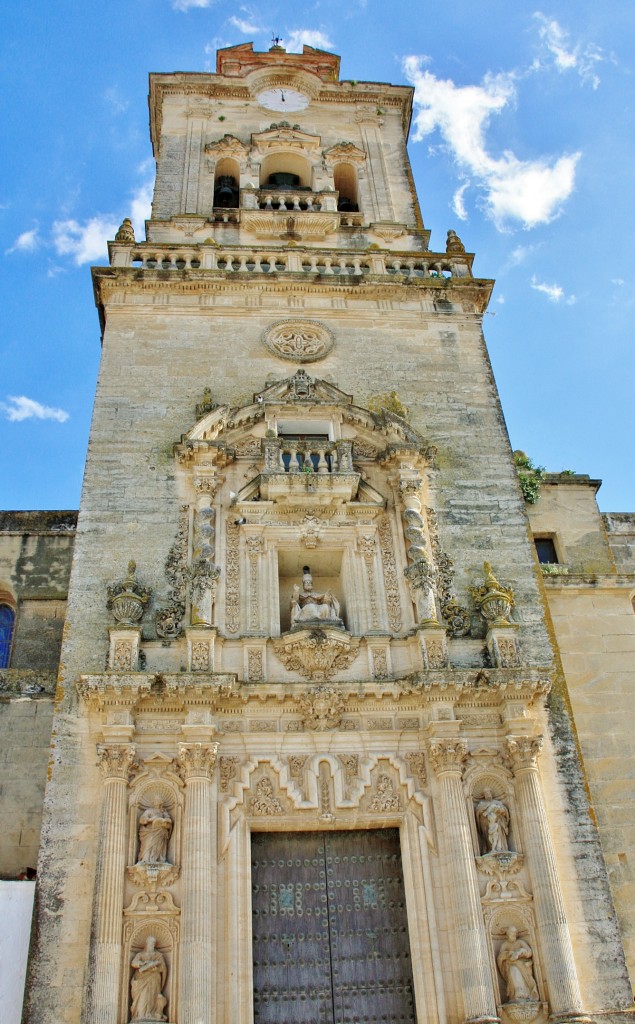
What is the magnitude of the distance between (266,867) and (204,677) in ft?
8.56

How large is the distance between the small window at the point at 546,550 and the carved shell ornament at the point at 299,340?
5.29 metres

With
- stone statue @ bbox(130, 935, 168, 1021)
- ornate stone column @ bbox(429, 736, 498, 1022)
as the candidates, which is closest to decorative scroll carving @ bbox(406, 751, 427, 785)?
ornate stone column @ bbox(429, 736, 498, 1022)

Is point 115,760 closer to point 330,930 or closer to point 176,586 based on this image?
point 176,586

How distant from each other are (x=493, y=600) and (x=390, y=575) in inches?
63.6

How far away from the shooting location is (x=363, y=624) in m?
13.5

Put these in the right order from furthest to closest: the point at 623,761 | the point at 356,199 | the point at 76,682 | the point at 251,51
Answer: the point at 251,51
the point at 356,199
the point at 623,761
the point at 76,682

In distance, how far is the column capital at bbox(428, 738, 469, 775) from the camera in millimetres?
12164

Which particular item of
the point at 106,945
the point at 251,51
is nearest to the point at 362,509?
the point at 106,945

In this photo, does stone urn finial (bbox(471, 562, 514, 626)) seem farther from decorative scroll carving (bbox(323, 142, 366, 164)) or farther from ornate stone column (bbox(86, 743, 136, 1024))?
decorative scroll carving (bbox(323, 142, 366, 164))

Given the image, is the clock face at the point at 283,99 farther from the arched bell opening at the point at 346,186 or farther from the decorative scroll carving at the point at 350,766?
the decorative scroll carving at the point at 350,766

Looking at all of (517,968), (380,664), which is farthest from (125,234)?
(517,968)

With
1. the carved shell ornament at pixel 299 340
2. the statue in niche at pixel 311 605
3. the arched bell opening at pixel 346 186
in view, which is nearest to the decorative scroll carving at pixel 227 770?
the statue in niche at pixel 311 605

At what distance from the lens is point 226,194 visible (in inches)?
866

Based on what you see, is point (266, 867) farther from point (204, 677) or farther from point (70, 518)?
point (70, 518)
